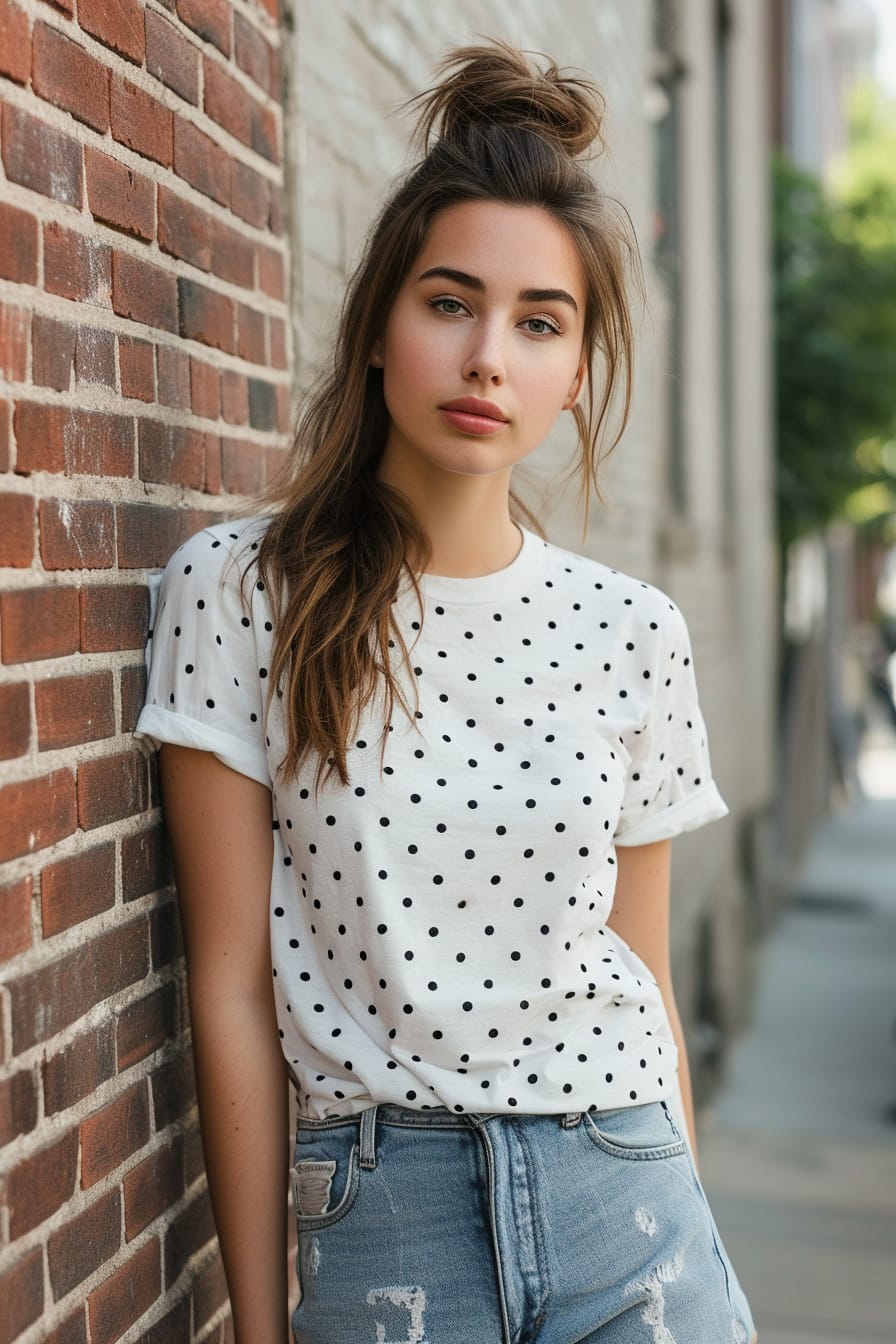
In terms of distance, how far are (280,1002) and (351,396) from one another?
76 cm

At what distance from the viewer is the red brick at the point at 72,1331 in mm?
1684

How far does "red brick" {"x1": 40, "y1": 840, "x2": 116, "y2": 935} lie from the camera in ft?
5.49

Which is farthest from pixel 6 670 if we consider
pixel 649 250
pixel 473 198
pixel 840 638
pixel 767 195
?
pixel 840 638

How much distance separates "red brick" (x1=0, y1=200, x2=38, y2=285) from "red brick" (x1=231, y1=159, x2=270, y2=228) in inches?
28.9

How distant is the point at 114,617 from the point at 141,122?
60 centimetres

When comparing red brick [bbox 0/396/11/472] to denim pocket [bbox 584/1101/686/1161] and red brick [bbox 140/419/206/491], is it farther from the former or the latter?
denim pocket [bbox 584/1101/686/1161]

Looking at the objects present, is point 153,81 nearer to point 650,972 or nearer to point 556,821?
point 556,821

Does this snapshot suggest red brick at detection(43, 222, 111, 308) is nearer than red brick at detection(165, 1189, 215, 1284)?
Yes

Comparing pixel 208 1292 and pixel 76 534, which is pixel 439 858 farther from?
pixel 208 1292

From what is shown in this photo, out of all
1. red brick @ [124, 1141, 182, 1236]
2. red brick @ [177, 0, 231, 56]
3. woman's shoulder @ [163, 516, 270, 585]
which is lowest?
red brick @ [124, 1141, 182, 1236]

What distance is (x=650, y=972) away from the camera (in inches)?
84.8

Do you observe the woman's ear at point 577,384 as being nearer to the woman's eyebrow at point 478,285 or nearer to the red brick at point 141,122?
the woman's eyebrow at point 478,285

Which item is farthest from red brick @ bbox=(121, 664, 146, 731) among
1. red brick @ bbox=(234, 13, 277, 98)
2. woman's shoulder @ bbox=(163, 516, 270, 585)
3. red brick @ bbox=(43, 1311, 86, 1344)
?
red brick @ bbox=(234, 13, 277, 98)

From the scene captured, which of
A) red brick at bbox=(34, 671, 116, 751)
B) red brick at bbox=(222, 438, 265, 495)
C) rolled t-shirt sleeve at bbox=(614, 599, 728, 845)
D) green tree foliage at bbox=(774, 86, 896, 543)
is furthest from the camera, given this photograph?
green tree foliage at bbox=(774, 86, 896, 543)
